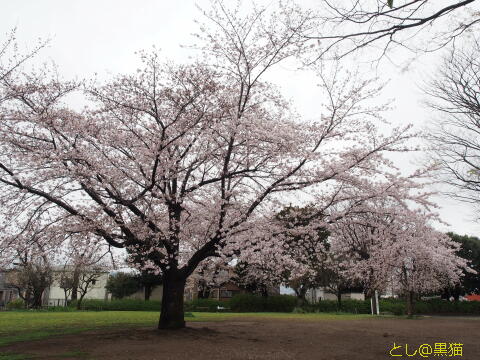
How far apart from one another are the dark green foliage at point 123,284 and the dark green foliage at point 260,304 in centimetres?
1160

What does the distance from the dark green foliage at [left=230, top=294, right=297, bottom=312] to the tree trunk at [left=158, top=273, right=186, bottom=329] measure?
2327 centimetres

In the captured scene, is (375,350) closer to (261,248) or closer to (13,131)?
(261,248)

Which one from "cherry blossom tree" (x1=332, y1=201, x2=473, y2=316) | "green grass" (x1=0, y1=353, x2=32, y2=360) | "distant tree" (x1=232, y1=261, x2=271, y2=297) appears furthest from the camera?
"distant tree" (x1=232, y1=261, x2=271, y2=297)

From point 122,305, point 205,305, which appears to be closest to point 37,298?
point 122,305

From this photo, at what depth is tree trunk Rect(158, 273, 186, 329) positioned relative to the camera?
38.7 ft

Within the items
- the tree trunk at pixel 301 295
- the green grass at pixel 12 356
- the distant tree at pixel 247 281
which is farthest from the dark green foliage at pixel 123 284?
the green grass at pixel 12 356

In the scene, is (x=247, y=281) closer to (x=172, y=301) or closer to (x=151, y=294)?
(x=151, y=294)

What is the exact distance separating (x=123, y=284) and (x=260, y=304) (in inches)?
600

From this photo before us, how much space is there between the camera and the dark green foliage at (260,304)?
1337 inches

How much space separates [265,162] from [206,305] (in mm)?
27050

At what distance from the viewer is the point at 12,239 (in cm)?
Answer: 1032

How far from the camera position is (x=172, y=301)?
11.8m

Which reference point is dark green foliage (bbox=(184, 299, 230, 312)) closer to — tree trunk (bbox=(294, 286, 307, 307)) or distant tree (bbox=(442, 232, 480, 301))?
tree trunk (bbox=(294, 286, 307, 307))

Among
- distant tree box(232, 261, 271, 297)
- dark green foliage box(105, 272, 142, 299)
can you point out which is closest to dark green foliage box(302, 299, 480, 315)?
distant tree box(232, 261, 271, 297)
